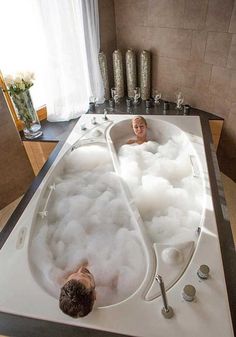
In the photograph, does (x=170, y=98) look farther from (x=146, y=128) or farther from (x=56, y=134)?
(x=56, y=134)

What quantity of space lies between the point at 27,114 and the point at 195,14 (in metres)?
1.74

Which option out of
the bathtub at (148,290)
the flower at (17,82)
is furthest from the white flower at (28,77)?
the bathtub at (148,290)

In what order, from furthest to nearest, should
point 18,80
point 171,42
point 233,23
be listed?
point 171,42 < point 18,80 < point 233,23

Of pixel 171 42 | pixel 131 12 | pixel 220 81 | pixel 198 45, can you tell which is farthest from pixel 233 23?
pixel 131 12

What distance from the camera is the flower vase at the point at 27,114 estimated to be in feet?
7.34

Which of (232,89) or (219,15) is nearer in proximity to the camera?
(219,15)

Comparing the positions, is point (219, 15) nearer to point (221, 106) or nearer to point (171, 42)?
point (171, 42)

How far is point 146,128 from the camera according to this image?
2486mm

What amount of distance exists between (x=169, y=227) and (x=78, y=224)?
0.60 metres

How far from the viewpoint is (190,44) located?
2.29 meters

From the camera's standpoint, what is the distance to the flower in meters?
2.15

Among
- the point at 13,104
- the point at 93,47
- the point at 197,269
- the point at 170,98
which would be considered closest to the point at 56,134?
the point at 13,104

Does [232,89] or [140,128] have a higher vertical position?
[232,89]

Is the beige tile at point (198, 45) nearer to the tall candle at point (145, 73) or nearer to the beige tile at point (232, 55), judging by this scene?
the beige tile at point (232, 55)
